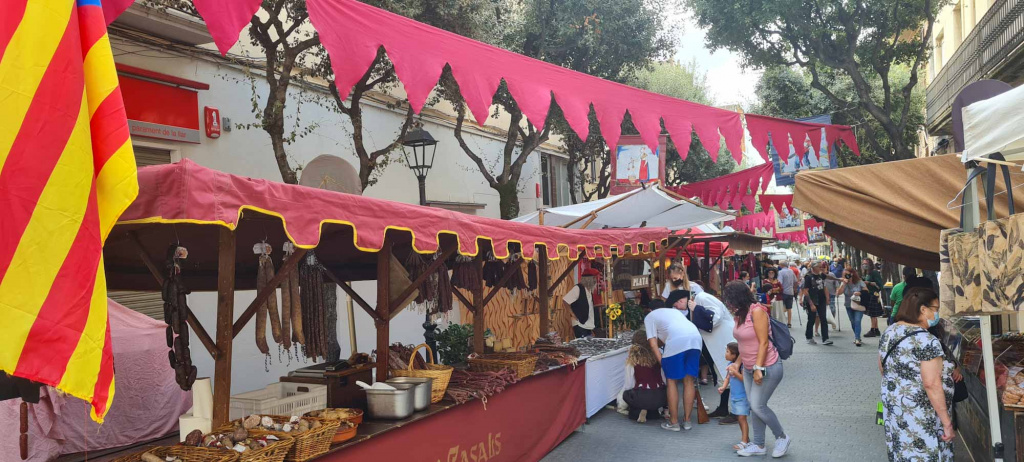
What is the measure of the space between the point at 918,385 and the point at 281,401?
4.60 m

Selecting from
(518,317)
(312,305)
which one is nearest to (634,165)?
(518,317)

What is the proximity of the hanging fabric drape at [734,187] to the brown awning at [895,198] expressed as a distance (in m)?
9.59

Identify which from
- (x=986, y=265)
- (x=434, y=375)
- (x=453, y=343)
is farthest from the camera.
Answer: (x=453, y=343)

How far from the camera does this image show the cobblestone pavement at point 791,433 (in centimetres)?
772

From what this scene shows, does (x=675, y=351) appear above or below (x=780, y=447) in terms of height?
above

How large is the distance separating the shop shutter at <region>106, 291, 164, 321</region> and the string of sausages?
17.7 ft

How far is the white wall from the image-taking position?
1098 centimetres

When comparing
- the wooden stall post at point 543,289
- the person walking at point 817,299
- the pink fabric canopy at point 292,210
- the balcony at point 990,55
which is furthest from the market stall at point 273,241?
the balcony at point 990,55

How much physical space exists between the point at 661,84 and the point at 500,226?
25640mm

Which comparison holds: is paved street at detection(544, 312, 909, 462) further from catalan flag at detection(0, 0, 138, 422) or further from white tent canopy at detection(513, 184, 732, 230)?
catalan flag at detection(0, 0, 138, 422)

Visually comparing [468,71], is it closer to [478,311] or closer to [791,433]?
[478,311]

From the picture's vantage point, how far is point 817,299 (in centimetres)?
1695

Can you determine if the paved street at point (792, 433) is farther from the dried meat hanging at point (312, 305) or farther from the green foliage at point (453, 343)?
the dried meat hanging at point (312, 305)

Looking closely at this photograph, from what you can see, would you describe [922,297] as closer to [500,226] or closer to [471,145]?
[500,226]
